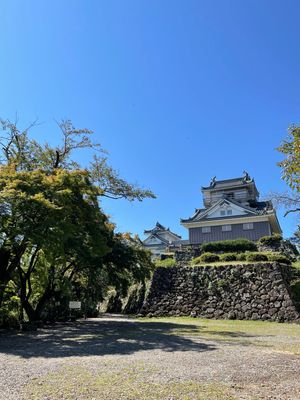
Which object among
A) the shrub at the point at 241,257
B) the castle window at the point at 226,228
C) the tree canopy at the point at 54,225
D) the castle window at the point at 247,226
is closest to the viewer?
the tree canopy at the point at 54,225

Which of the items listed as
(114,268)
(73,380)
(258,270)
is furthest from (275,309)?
(73,380)

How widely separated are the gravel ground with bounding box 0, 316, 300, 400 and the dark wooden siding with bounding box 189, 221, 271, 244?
22620 mm

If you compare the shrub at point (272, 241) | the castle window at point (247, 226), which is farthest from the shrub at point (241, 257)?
the castle window at point (247, 226)

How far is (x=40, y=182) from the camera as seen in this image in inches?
452

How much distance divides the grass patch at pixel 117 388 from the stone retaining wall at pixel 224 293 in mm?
11847

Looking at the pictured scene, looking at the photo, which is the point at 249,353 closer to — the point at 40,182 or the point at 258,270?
the point at 40,182

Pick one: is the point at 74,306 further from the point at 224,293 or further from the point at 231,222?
the point at 231,222

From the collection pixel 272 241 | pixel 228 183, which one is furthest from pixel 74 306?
pixel 228 183

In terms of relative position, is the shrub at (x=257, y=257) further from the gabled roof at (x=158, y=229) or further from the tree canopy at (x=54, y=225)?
the gabled roof at (x=158, y=229)

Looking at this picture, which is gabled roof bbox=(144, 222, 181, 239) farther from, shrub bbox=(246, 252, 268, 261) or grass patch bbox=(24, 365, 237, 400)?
grass patch bbox=(24, 365, 237, 400)

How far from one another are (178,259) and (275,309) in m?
11.1

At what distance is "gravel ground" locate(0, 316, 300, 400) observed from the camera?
4.50 meters

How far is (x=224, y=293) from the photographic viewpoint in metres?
17.4

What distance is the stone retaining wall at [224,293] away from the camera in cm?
1578
